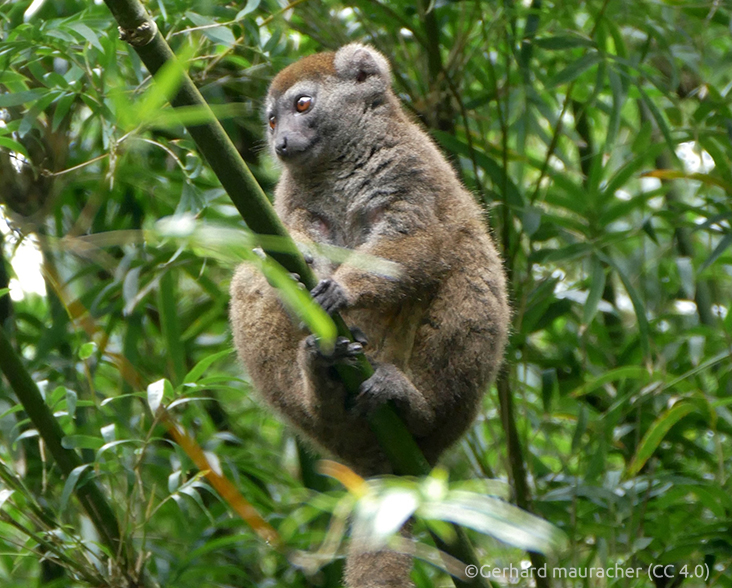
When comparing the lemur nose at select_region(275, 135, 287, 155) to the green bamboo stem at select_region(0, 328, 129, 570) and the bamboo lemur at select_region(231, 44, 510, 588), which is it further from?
the green bamboo stem at select_region(0, 328, 129, 570)

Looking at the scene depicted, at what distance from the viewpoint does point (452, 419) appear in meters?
3.63

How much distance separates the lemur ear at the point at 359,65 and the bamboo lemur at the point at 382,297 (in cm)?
25

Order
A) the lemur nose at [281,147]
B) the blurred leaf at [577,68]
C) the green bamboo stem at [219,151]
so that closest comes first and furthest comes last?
1. the green bamboo stem at [219,151]
2. the lemur nose at [281,147]
3. the blurred leaf at [577,68]

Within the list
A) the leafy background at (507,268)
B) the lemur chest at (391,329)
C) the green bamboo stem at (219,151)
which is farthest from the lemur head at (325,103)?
the green bamboo stem at (219,151)

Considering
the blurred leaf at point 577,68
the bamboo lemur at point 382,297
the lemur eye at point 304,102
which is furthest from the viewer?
the blurred leaf at point 577,68

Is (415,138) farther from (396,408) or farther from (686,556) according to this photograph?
(686,556)

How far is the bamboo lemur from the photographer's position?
11.0ft

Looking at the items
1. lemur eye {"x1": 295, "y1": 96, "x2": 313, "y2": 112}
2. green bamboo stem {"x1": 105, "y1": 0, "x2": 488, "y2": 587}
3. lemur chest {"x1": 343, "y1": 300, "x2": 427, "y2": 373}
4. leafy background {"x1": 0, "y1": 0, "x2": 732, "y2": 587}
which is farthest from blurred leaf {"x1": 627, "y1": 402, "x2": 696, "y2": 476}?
lemur eye {"x1": 295, "y1": 96, "x2": 313, "y2": 112}

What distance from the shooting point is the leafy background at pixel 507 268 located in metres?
3.76

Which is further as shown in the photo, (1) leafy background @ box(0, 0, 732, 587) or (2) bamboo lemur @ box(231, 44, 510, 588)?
(1) leafy background @ box(0, 0, 732, 587)

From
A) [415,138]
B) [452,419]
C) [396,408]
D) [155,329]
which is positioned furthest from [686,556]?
[155,329]

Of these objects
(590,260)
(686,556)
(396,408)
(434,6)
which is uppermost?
(434,6)

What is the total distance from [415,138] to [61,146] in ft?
5.31

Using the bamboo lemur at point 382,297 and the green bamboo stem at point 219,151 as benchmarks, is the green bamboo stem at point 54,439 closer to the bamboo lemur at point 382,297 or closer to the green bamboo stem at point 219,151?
the bamboo lemur at point 382,297
